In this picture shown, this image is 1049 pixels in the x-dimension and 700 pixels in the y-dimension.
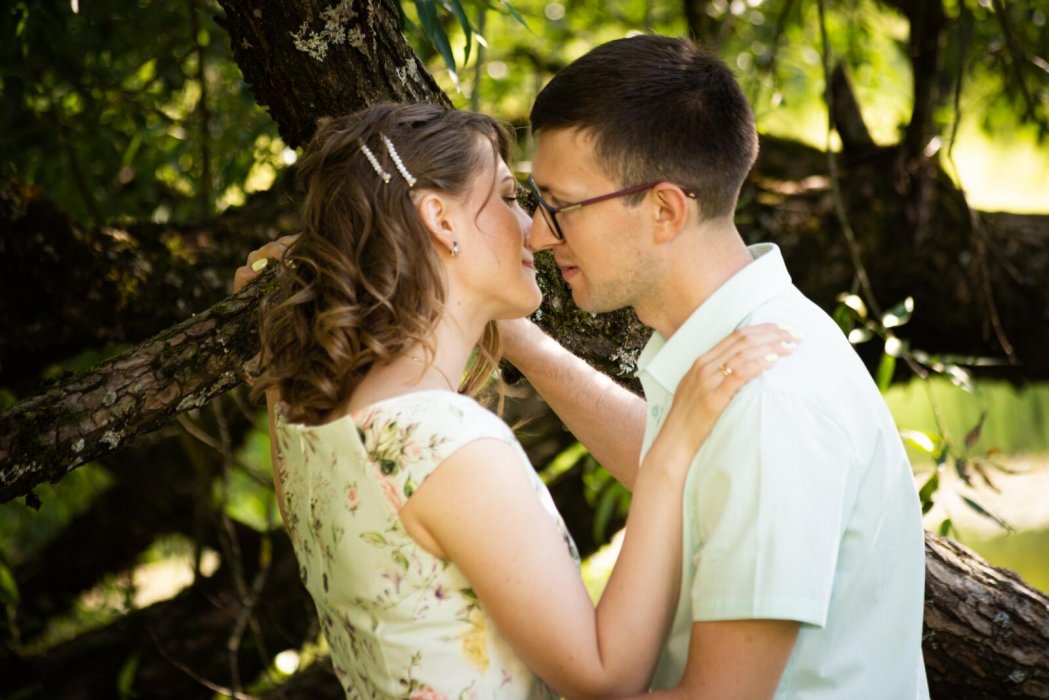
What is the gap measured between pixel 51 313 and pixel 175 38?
4.89ft

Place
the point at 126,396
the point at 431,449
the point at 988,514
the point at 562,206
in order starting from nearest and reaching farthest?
the point at 431,449
the point at 562,206
the point at 126,396
the point at 988,514

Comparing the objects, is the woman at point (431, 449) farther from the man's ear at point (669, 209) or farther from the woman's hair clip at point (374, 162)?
the man's ear at point (669, 209)

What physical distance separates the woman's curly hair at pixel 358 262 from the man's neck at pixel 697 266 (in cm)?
43

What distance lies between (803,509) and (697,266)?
570 mm

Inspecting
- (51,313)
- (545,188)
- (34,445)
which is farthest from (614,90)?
(51,313)

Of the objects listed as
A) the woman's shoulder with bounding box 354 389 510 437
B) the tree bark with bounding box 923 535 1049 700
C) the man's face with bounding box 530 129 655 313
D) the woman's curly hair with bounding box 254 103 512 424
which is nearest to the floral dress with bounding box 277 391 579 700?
the woman's shoulder with bounding box 354 389 510 437

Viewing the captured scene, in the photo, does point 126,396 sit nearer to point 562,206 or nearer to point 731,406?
point 562,206

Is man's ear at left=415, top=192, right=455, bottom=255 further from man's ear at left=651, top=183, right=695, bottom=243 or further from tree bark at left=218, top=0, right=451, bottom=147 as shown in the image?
tree bark at left=218, top=0, right=451, bottom=147

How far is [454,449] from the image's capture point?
1.88 meters

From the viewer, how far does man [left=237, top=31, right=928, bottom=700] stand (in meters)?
1.78

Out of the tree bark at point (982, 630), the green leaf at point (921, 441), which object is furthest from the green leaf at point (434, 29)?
the tree bark at point (982, 630)

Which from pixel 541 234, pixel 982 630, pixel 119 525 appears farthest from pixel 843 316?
pixel 119 525

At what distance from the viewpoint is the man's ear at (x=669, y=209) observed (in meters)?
2.13

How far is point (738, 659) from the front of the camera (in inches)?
70.7
